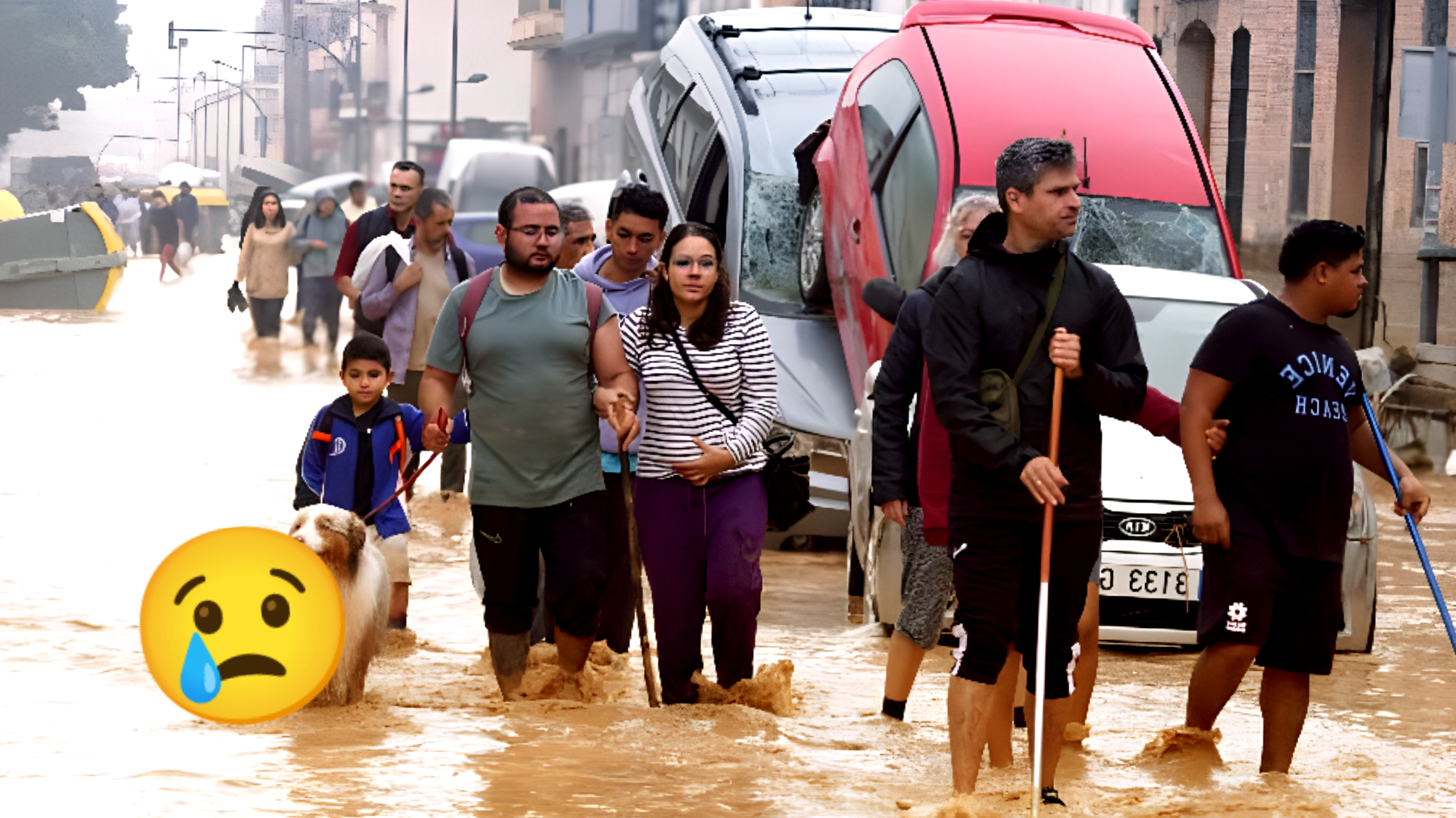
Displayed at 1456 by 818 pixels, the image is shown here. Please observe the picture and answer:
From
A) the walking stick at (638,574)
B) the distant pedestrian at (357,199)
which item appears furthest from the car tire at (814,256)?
the distant pedestrian at (357,199)

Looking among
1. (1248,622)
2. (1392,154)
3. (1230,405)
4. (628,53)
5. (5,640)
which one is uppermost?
(628,53)

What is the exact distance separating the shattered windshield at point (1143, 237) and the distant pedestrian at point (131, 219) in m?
46.9

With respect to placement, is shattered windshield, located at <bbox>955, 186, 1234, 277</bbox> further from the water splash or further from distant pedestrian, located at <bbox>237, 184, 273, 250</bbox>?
distant pedestrian, located at <bbox>237, 184, 273, 250</bbox>

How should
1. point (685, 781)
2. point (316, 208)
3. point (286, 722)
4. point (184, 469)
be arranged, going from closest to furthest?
point (685, 781) < point (286, 722) < point (184, 469) < point (316, 208)

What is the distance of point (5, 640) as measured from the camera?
27.6 ft

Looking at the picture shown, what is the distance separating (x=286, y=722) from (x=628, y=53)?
177ft

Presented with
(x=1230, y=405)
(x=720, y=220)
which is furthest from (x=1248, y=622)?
(x=720, y=220)

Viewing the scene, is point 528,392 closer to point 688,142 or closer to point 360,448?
point 360,448

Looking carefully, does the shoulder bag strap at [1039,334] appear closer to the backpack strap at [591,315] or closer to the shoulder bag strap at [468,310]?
the backpack strap at [591,315]

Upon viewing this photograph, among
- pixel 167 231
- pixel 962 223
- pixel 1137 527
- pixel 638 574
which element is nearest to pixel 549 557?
pixel 638 574

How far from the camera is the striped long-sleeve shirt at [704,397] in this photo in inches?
259

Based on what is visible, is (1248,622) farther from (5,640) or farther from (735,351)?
(5,640)

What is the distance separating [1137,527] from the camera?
8148mm

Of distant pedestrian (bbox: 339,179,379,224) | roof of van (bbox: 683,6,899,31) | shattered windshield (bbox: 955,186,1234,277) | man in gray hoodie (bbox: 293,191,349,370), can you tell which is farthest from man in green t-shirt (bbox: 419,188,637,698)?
distant pedestrian (bbox: 339,179,379,224)
